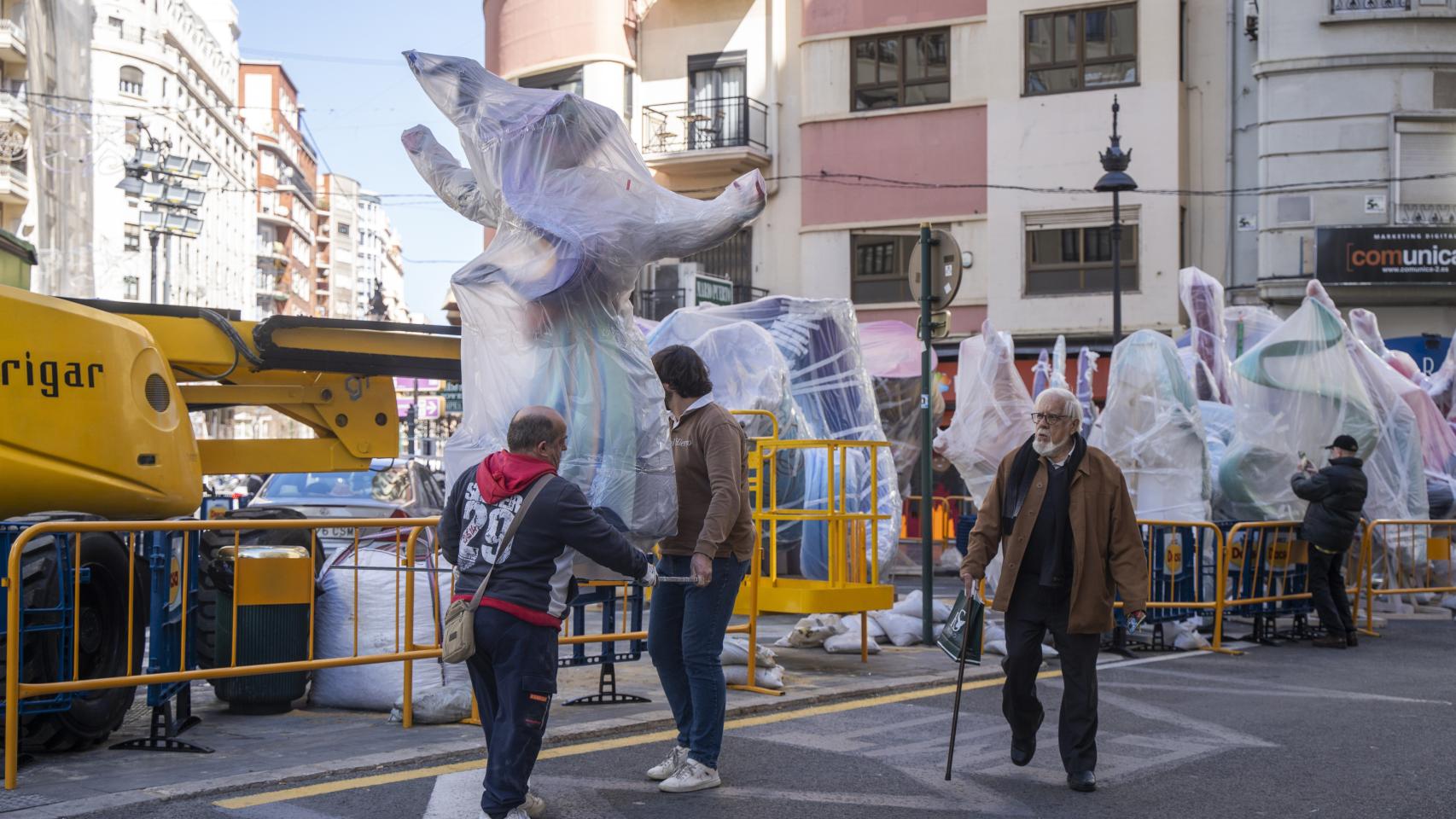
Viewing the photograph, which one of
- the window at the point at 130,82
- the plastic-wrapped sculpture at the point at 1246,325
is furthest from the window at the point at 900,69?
the window at the point at 130,82

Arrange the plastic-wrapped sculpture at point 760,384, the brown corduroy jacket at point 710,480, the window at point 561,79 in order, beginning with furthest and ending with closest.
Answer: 1. the window at point 561,79
2. the plastic-wrapped sculpture at point 760,384
3. the brown corduroy jacket at point 710,480

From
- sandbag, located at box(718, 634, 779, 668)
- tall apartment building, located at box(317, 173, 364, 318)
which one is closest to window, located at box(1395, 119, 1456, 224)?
sandbag, located at box(718, 634, 779, 668)

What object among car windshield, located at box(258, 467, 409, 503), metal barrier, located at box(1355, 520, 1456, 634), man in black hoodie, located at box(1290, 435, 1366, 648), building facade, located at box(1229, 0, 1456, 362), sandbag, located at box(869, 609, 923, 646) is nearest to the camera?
sandbag, located at box(869, 609, 923, 646)

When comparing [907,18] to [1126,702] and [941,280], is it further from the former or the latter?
[1126,702]

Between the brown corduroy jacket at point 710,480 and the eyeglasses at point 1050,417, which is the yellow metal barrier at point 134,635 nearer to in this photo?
the brown corduroy jacket at point 710,480

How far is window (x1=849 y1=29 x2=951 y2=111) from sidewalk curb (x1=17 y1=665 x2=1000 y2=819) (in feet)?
64.0

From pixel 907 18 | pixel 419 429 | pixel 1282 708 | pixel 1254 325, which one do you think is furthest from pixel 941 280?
pixel 419 429

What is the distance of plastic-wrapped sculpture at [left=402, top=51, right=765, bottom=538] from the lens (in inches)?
269

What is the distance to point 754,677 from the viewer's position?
349 inches

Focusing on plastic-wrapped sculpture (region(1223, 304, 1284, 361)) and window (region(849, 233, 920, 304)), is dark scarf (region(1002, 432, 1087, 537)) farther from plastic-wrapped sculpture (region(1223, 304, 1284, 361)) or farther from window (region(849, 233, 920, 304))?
window (region(849, 233, 920, 304))

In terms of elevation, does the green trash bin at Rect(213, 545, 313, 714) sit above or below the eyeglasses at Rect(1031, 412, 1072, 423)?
below

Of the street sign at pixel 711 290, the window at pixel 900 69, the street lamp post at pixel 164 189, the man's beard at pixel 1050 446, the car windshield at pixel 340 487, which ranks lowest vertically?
the car windshield at pixel 340 487

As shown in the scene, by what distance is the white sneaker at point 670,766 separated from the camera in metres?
6.44

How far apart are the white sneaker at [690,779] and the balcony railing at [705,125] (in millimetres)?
22674
